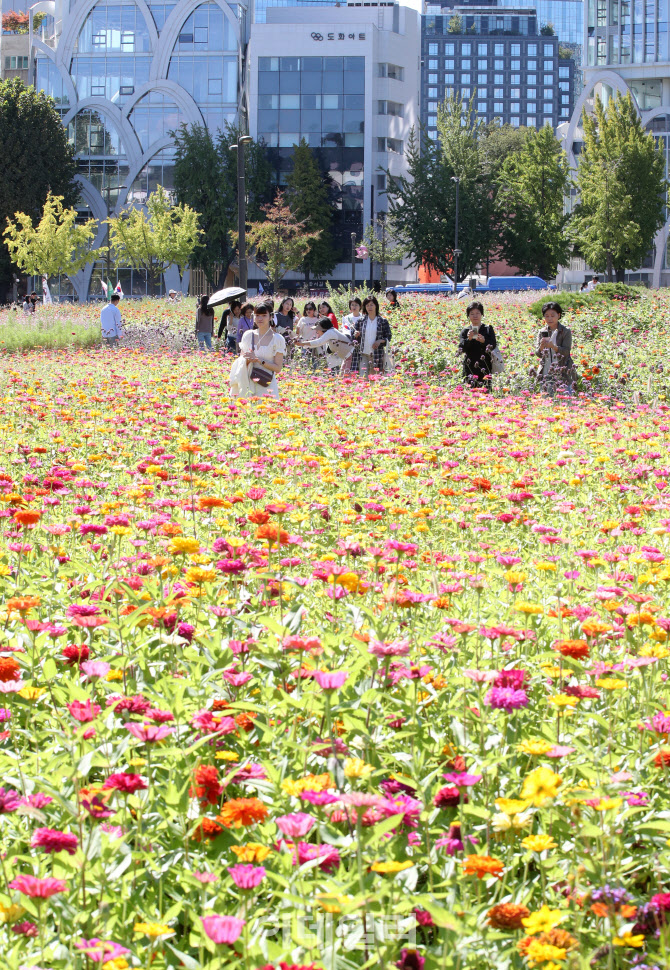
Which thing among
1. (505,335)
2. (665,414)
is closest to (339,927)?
(665,414)

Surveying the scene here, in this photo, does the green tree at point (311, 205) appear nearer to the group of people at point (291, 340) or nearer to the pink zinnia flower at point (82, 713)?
the group of people at point (291, 340)

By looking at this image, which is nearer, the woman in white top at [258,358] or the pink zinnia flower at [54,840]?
the pink zinnia flower at [54,840]

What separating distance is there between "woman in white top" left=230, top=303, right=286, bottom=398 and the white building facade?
60040 mm

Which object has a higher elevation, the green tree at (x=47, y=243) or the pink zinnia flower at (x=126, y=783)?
the green tree at (x=47, y=243)

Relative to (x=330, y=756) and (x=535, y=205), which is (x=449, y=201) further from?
(x=330, y=756)

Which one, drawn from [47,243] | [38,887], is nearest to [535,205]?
[47,243]

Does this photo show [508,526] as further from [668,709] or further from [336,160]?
[336,160]

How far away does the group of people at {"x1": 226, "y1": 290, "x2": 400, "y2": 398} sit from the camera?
31.0 feet

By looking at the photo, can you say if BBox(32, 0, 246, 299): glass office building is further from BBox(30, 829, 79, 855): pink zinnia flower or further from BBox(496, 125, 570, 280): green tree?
BBox(30, 829, 79, 855): pink zinnia flower

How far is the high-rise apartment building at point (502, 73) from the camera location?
191500 millimetres

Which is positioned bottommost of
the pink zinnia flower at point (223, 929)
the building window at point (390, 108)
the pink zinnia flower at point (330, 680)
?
the pink zinnia flower at point (223, 929)

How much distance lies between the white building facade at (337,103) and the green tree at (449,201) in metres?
14.8

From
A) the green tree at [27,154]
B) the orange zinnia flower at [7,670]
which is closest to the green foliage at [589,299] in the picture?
the orange zinnia flower at [7,670]

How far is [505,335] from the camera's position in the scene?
15.1 meters
